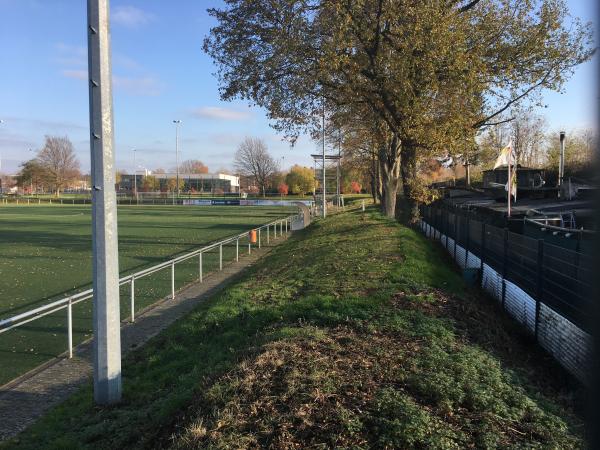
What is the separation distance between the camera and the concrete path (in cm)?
537

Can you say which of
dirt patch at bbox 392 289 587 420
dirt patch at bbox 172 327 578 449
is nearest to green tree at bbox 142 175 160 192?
dirt patch at bbox 392 289 587 420

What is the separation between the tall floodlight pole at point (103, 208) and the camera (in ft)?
16.7

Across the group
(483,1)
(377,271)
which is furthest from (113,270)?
(483,1)

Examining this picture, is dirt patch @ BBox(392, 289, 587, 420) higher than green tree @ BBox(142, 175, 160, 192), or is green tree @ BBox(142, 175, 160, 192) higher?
green tree @ BBox(142, 175, 160, 192)

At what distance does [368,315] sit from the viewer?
21.2 ft

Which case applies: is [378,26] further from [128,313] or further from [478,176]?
[478,176]

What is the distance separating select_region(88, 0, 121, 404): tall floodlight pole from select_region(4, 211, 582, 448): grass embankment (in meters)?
0.38

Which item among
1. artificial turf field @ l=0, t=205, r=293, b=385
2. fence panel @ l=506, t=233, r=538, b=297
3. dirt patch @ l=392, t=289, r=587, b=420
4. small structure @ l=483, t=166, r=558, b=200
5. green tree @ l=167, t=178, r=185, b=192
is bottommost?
artificial turf field @ l=0, t=205, r=293, b=385

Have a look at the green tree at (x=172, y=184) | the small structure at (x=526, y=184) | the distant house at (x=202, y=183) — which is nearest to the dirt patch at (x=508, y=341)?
the small structure at (x=526, y=184)

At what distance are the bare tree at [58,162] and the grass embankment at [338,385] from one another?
106m

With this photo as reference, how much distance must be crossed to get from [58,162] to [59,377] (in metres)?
111

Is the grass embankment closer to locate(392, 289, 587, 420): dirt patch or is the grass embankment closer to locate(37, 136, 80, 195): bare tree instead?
locate(392, 289, 587, 420): dirt patch

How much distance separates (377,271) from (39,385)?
6.17 m

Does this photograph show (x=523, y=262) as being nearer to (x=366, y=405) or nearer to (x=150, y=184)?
(x=366, y=405)
